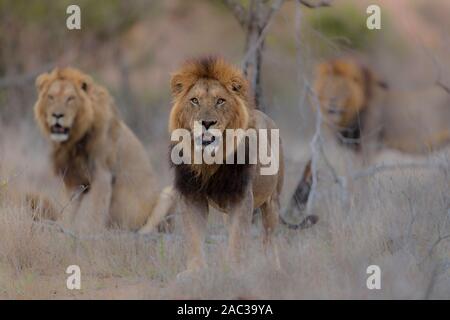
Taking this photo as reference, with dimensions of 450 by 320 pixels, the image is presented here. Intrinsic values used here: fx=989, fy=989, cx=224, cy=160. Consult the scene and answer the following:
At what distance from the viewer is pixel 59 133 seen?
915 cm

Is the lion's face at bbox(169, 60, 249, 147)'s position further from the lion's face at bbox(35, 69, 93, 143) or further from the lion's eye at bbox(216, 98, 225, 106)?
the lion's face at bbox(35, 69, 93, 143)

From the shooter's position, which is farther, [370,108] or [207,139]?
[370,108]

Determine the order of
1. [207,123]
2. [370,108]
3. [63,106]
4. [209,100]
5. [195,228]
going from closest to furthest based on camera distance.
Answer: [207,123] → [209,100] → [195,228] → [63,106] → [370,108]

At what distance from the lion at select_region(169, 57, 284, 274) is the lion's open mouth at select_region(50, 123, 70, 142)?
10.1 feet

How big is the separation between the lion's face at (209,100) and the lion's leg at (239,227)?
0.48 metres

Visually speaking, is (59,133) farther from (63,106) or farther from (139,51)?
(139,51)

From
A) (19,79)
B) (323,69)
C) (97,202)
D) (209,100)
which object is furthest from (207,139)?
(19,79)

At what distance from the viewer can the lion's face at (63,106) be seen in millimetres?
9086

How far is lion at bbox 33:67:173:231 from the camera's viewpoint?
358 inches

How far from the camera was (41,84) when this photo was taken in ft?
30.1

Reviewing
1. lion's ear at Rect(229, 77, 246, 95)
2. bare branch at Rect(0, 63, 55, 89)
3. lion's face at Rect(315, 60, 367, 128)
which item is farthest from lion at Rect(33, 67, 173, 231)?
bare branch at Rect(0, 63, 55, 89)

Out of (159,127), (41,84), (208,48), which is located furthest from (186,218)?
(208,48)

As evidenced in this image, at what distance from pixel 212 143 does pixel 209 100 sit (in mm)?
267

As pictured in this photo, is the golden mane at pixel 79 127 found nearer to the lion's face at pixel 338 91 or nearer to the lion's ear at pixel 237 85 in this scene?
the lion's face at pixel 338 91
